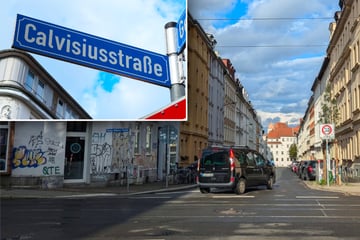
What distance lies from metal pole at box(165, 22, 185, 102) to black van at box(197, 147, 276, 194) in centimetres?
368

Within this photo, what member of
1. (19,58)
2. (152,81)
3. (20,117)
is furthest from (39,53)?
(152,81)

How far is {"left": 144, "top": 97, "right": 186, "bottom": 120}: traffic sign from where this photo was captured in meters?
15.5

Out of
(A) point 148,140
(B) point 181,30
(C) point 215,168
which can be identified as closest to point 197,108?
(A) point 148,140

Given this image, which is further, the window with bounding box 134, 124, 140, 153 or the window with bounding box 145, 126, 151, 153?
the window with bounding box 145, 126, 151, 153

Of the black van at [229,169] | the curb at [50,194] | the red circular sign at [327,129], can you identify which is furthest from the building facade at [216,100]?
the curb at [50,194]

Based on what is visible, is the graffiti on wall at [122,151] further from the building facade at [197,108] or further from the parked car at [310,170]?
the parked car at [310,170]

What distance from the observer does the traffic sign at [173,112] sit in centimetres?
1546

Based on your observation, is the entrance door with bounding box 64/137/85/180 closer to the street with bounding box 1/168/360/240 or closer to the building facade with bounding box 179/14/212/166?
the street with bounding box 1/168/360/240

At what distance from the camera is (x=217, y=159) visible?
58.3 ft

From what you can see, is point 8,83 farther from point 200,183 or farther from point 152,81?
point 200,183

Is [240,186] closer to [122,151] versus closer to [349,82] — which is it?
[122,151]

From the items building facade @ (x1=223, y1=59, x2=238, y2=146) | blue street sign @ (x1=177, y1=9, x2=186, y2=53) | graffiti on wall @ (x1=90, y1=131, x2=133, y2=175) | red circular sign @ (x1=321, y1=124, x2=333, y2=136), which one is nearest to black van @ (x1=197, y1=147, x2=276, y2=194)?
blue street sign @ (x1=177, y1=9, x2=186, y2=53)

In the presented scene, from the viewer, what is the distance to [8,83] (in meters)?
13.2

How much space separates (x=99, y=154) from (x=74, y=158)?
125 cm
